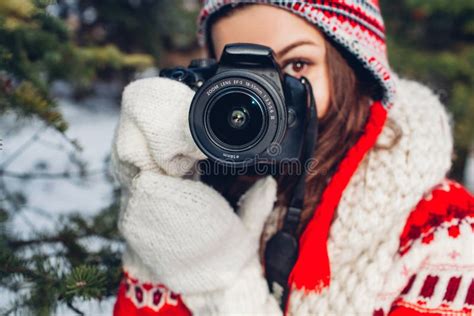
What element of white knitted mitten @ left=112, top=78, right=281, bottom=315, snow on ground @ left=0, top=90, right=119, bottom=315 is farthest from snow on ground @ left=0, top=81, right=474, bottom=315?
white knitted mitten @ left=112, top=78, right=281, bottom=315

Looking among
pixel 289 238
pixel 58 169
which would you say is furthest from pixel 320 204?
pixel 58 169

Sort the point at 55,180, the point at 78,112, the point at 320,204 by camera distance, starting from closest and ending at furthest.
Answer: the point at 320,204 → the point at 55,180 → the point at 78,112

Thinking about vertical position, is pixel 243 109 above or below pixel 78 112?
below

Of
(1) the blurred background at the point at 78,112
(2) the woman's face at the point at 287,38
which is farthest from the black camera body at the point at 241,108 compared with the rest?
(1) the blurred background at the point at 78,112

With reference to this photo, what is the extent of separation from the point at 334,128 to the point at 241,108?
0.79 feet

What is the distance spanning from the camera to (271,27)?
82 centimetres

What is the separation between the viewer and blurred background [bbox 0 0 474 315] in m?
0.73

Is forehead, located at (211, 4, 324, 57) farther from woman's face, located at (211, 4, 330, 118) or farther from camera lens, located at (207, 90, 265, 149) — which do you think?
camera lens, located at (207, 90, 265, 149)

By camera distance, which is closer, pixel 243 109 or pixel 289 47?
pixel 243 109

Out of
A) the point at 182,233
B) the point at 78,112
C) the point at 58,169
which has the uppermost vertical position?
the point at 78,112

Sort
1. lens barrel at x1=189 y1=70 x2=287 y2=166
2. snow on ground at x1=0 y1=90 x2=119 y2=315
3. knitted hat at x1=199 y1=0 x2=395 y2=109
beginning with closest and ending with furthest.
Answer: lens barrel at x1=189 y1=70 x2=287 y2=166
knitted hat at x1=199 y1=0 x2=395 y2=109
snow on ground at x1=0 y1=90 x2=119 y2=315

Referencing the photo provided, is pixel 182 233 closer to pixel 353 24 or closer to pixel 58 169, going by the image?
pixel 353 24

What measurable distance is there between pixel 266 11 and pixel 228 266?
42cm

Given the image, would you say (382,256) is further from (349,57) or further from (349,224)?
(349,57)
